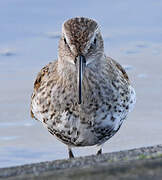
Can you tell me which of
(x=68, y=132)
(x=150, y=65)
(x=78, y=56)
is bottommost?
(x=150, y=65)

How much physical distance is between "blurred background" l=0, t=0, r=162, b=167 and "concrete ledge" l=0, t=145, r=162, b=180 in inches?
138

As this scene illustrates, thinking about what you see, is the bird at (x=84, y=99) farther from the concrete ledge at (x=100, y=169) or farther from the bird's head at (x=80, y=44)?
the concrete ledge at (x=100, y=169)

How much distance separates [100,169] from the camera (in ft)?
15.3

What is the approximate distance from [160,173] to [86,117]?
111 inches

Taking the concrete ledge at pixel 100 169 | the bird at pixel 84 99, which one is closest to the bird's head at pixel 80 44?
the bird at pixel 84 99

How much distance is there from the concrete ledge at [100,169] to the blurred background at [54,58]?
351cm

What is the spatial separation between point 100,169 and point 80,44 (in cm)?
229

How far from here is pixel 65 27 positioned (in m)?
7.09

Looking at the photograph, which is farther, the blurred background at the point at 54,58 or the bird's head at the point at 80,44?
the blurred background at the point at 54,58

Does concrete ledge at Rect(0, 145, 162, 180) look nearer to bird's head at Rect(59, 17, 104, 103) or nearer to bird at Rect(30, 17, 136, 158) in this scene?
bird's head at Rect(59, 17, 104, 103)

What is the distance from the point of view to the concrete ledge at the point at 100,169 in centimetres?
451

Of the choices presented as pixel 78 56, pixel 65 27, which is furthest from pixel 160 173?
pixel 65 27

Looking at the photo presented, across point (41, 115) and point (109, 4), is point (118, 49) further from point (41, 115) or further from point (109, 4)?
point (41, 115)

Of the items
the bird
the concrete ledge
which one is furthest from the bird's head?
the concrete ledge
